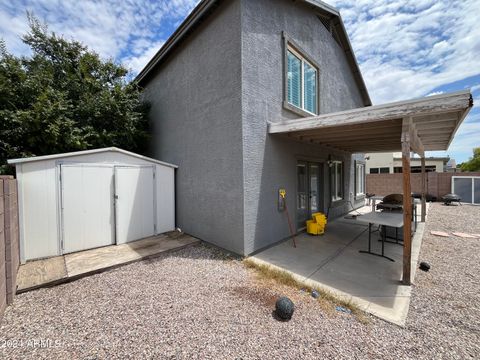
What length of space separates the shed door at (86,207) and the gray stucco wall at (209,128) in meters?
1.93

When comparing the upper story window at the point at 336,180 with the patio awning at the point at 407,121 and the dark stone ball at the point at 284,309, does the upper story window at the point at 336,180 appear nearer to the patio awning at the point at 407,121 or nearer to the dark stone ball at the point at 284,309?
the patio awning at the point at 407,121

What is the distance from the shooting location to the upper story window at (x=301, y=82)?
5.93 meters

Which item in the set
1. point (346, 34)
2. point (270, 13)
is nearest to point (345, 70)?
point (346, 34)

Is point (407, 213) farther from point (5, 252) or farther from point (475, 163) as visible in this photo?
point (475, 163)

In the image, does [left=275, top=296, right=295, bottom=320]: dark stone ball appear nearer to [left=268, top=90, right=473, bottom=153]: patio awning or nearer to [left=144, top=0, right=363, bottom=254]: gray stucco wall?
[left=144, top=0, right=363, bottom=254]: gray stucco wall

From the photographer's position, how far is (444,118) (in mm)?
3721

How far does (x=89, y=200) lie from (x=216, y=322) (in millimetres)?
4401

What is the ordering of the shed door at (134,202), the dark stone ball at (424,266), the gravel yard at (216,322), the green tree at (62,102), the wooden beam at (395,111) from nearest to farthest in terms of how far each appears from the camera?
the gravel yard at (216,322) → the wooden beam at (395,111) → the dark stone ball at (424,266) → the shed door at (134,202) → the green tree at (62,102)

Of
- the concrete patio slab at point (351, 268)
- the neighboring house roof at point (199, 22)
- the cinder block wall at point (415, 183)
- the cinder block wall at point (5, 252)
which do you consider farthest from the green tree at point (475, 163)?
the cinder block wall at point (5, 252)

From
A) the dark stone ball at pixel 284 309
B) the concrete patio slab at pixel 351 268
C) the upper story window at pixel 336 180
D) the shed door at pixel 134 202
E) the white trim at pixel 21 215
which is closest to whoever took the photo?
the dark stone ball at pixel 284 309

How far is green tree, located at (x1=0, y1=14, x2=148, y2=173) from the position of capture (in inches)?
231

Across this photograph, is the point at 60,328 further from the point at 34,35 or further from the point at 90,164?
the point at 34,35

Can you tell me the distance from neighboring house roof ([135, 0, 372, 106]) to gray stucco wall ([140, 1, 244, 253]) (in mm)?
202

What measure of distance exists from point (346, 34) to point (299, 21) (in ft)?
13.0
